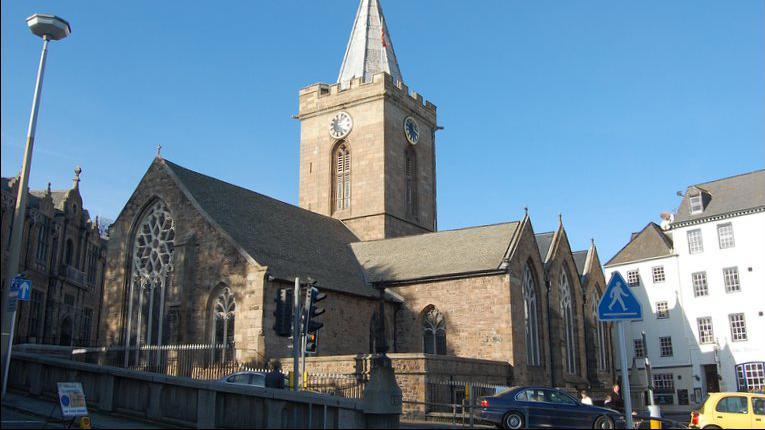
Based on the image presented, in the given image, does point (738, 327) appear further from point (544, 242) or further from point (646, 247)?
point (544, 242)

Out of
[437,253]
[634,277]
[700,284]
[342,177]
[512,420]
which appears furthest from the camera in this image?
[634,277]

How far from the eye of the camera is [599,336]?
4200cm

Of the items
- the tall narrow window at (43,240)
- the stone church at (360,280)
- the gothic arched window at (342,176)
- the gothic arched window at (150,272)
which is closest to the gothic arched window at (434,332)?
the stone church at (360,280)

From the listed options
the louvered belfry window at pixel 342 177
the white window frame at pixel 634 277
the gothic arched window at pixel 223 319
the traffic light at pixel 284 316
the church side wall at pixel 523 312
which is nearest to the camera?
the traffic light at pixel 284 316

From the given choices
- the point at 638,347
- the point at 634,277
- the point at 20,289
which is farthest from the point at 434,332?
the point at 638,347

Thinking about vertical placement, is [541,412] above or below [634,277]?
below

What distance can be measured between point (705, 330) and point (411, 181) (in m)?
21.4

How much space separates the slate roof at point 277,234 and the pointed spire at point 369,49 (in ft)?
42.6

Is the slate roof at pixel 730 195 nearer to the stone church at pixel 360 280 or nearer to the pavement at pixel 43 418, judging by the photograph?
the stone church at pixel 360 280

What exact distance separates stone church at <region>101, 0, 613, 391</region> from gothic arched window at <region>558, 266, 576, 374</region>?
0.09 m

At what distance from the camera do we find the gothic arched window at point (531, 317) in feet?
106

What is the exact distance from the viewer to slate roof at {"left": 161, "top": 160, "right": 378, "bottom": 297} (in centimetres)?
2892

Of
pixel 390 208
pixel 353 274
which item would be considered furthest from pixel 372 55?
pixel 353 274

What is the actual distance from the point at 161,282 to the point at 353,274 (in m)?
8.87
